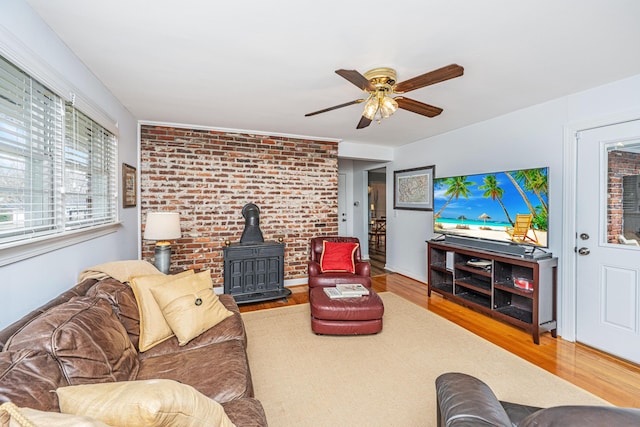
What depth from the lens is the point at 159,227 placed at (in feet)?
9.88

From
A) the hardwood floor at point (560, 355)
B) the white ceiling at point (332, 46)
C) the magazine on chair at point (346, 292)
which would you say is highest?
the white ceiling at point (332, 46)

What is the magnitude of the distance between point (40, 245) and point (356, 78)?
6.83 feet

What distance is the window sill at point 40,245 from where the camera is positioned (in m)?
1.32

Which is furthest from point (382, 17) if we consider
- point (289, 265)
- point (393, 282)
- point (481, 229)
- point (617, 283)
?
point (393, 282)

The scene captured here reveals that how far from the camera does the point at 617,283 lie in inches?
96.9

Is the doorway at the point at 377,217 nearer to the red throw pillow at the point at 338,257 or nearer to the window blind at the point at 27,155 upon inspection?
the red throw pillow at the point at 338,257

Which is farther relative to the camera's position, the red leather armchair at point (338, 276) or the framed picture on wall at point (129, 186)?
the red leather armchair at point (338, 276)

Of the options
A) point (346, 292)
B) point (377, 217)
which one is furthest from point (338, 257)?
point (377, 217)

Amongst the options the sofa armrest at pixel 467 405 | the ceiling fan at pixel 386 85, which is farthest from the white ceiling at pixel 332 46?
the sofa armrest at pixel 467 405

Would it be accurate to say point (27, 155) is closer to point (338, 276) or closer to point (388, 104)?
point (388, 104)

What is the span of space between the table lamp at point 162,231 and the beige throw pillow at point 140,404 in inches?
94.9

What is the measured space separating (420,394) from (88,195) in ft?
9.17

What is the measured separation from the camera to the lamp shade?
3.00m

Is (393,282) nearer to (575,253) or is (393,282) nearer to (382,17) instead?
(575,253)
